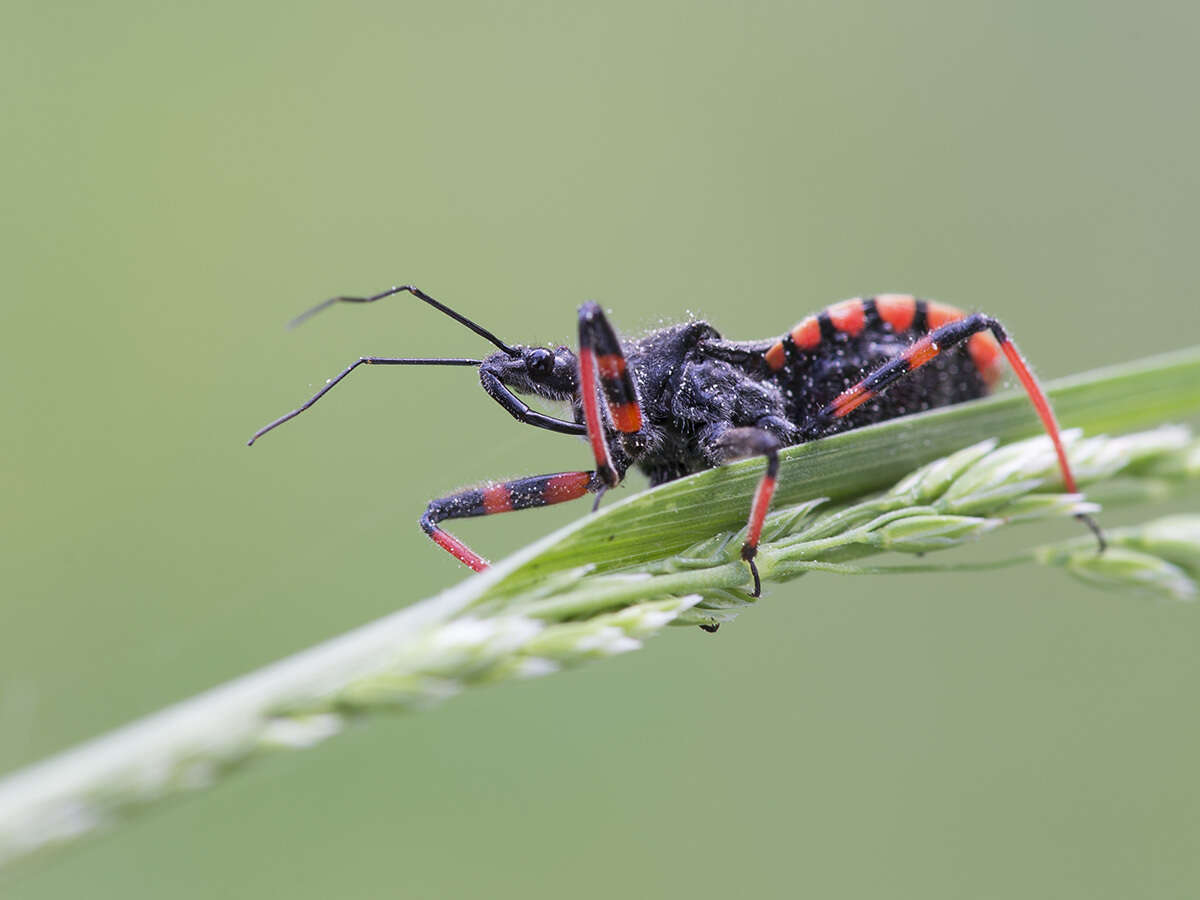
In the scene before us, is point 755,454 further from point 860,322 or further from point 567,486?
point 860,322

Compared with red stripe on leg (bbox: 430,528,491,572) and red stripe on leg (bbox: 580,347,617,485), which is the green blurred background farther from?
red stripe on leg (bbox: 580,347,617,485)

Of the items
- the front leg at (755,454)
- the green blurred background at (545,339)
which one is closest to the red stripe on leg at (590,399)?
the front leg at (755,454)

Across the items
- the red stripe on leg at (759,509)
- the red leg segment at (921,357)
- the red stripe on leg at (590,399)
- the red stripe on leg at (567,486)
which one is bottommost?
the red stripe on leg at (759,509)

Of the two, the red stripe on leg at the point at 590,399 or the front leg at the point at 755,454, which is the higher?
the red stripe on leg at the point at 590,399

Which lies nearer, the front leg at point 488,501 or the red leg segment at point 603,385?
the red leg segment at point 603,385

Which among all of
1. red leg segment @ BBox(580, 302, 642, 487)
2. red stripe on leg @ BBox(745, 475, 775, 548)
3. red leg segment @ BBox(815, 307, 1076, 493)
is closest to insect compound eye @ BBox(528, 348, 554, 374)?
red leg segment @ BBox(580, 302, 642, 487)

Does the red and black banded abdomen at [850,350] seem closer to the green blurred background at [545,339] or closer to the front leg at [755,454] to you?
the green blurred background at [545,339]

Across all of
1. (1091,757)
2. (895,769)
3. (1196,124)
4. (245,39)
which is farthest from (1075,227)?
(245,39)

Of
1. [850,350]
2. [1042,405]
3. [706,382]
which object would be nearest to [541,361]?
[706,382]
